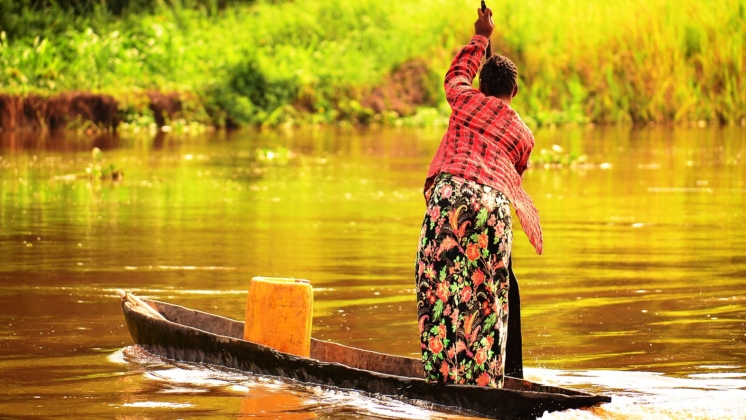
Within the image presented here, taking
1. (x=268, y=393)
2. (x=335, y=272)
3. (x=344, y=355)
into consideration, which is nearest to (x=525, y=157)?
(x=344, y=355)

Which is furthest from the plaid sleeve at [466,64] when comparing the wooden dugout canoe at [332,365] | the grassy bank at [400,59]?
the grassy bank at [400,59]

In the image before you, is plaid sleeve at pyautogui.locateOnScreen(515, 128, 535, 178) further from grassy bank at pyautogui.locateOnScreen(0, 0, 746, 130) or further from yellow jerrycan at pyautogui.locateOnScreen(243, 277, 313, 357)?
grassy bank at pyautogui.locateOnScreen(0, 0, 746, 130)

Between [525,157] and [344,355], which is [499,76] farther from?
[344,355]

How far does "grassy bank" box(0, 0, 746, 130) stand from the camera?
110 feet

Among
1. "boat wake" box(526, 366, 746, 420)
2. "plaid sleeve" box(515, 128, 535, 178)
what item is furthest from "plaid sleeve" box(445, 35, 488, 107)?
"boat wake" box(526, 366, 746, 420)

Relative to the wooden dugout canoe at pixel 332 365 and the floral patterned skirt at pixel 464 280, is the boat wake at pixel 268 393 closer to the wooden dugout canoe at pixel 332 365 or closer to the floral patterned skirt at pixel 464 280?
the wooden dugout canoe at pixel 332 365

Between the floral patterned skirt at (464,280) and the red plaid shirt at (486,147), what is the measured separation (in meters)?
0.05

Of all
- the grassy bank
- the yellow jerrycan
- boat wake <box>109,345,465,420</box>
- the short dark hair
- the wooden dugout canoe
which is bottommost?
boat wake <box>109,345,465,420</box>

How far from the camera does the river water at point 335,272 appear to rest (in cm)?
744

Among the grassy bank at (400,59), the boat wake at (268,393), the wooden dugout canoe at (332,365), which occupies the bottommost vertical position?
the boat wake at (268,393)

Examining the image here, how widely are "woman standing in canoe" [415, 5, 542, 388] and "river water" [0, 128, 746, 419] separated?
1.09 ft

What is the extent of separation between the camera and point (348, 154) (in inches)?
969

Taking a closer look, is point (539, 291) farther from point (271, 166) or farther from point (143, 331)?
point (271, 166)

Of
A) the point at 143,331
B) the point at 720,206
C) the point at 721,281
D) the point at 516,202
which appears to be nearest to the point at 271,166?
the point at 720,206
